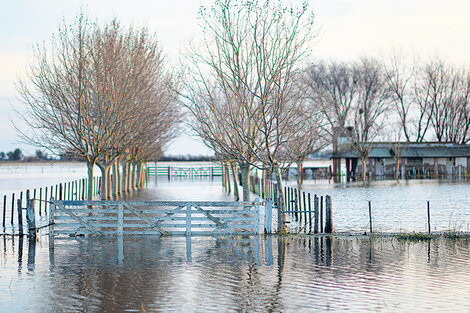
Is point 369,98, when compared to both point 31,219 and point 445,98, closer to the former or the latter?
point 445,98

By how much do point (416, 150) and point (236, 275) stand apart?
66809 millimetres

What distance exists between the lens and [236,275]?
14.3 m

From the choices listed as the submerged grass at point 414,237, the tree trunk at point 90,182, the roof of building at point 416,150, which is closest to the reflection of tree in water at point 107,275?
the submerged grass at point 414,237

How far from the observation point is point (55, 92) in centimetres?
3138

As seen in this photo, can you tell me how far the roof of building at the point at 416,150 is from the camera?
247ft

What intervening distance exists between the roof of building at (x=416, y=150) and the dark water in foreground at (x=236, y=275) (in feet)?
185

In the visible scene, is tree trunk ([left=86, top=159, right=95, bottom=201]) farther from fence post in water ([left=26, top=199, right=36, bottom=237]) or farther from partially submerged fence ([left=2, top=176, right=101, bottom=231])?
fence post in water ([left=26, top=199, right=36, bottom=237])

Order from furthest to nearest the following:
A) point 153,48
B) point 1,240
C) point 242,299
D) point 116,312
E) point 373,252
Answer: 1. point 153,48
2. point 1,240
3. point 373,252
4. point 242,299
5. point 116,312

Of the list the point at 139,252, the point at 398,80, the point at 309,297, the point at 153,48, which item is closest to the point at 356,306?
the point at 309,297

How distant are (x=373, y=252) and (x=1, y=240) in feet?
41.5

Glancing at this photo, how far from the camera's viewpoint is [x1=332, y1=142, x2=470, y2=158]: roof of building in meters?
75.2

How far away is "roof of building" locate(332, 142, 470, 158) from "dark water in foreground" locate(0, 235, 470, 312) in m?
56.5

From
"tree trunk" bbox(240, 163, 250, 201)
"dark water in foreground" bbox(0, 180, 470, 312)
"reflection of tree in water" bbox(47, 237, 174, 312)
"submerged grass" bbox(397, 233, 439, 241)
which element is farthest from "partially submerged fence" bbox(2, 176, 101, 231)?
"submerged grass" bbox(397, 233, 439, 241)

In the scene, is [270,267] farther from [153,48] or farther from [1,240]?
[153,48]
